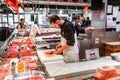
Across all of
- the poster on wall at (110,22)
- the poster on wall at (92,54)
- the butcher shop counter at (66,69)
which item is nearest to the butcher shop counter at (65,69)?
the butcher shop counter at (66,69)

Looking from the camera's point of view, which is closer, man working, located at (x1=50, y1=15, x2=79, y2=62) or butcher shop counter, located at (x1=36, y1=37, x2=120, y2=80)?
butcher shop counter, located at (x1=36, y1=37, x2=120, y2=80)

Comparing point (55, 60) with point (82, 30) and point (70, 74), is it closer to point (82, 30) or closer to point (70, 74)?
point (70, 74)

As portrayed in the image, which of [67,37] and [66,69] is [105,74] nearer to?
[66,69]

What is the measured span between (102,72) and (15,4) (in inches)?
112

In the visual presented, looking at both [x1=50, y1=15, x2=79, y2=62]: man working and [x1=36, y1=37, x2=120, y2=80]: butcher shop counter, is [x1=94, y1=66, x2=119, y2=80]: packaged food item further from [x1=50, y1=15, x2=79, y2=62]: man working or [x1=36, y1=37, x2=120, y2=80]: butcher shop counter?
[x1=50, y1=15, x2=79, y2=62]: man working

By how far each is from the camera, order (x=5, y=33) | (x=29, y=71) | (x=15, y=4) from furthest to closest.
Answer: (x=5, y=33)
(x=15, y=4)
(x=29, y=71)

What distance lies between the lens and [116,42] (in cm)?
504

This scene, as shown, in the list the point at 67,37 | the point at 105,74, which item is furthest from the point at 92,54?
the point at 105,74

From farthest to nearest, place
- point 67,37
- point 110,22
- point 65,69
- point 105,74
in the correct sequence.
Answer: point 110,22, point 67,37, point 65,69, point 105,74

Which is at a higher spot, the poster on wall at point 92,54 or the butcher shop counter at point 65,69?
the poster on wall at point 92,54

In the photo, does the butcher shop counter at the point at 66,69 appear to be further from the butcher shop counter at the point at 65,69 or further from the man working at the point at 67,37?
the man working at the point at 67,37

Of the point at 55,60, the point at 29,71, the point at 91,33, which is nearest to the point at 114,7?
the point at 91,33

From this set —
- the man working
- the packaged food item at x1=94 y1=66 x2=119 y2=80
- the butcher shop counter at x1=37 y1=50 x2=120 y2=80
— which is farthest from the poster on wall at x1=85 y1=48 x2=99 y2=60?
the packaged food item at x1=94 y1=66 x2=119 y2=80

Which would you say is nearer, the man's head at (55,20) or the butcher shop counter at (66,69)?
the butcher shop counter at (66,69)
